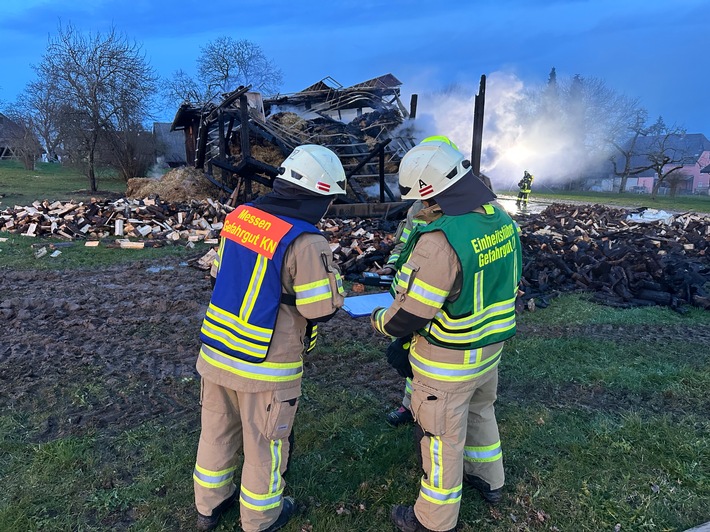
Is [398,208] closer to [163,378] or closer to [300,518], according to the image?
[163,378]

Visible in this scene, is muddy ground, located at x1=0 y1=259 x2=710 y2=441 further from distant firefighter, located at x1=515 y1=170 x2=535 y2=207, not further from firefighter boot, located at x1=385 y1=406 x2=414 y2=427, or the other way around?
distant firefighter, located at x1=515 y1=170 x2=535 y2=207

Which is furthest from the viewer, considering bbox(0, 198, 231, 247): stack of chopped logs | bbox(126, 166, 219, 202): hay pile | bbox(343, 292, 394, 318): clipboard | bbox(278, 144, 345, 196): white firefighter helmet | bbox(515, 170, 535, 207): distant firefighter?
bbox(515, 170, 535, 207): distant firefighter

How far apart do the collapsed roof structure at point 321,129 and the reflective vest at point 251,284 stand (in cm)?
1048

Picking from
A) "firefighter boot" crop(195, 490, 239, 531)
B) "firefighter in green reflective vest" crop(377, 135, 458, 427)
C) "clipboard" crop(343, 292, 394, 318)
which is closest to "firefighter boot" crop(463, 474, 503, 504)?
"firefighter in green reflective vest" crop(377, 135, 458, 427)

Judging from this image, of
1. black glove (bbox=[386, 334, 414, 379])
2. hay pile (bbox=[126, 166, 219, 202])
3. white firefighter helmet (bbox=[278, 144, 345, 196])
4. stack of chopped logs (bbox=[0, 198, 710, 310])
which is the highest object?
white firefighter helmet (bbox=[278, 144, 345, 196])

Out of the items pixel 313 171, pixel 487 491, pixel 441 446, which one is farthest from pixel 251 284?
pixel 487 491

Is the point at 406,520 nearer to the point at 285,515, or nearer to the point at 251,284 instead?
the point at 285,515

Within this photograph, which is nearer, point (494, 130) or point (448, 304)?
point (448, 304)

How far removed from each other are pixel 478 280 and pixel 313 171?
979 millimetres

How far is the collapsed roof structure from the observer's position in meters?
13.8

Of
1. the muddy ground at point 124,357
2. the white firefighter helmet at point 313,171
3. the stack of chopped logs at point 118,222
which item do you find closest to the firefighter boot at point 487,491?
the muddy ground at point 124,357

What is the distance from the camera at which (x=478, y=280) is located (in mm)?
2234

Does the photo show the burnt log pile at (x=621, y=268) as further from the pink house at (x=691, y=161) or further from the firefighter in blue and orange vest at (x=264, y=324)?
the pink house at (x=691, y=161)

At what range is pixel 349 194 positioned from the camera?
1350cm
